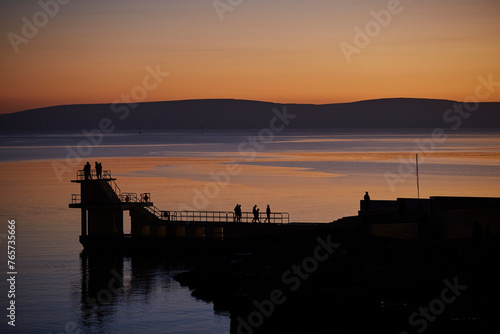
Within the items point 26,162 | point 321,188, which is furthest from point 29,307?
point 26,162

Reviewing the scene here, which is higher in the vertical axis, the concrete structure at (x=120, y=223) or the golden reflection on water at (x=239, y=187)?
the golden reflection on water at (x=239, y=187)

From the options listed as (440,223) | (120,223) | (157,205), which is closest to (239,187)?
(157,205)

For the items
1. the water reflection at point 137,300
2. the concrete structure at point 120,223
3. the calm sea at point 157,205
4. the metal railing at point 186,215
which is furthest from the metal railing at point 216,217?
the water reflection at point 137,300

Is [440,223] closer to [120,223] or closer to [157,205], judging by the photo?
[120,223]

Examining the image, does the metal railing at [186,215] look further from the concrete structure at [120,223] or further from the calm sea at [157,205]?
the calm sea at [157,205]

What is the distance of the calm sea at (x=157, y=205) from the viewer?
123 feet

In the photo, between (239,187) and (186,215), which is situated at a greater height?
(239,187)

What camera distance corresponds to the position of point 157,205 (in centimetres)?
8088

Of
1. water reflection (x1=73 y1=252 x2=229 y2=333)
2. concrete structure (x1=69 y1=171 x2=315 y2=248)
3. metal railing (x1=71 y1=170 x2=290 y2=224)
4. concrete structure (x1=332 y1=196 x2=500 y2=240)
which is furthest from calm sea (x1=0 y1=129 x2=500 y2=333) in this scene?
concrete structure (x1=332 y1=196 x2=500 y2=240)

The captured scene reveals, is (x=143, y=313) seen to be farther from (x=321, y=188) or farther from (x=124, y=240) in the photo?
(x=321, y=188)

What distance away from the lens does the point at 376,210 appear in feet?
164

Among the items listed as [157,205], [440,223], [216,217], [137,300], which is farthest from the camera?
[157,205]

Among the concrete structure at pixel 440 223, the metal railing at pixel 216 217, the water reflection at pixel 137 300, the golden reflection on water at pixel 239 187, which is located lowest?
the water reflection at pixel 137 300

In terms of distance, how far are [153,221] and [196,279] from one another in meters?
11.8
